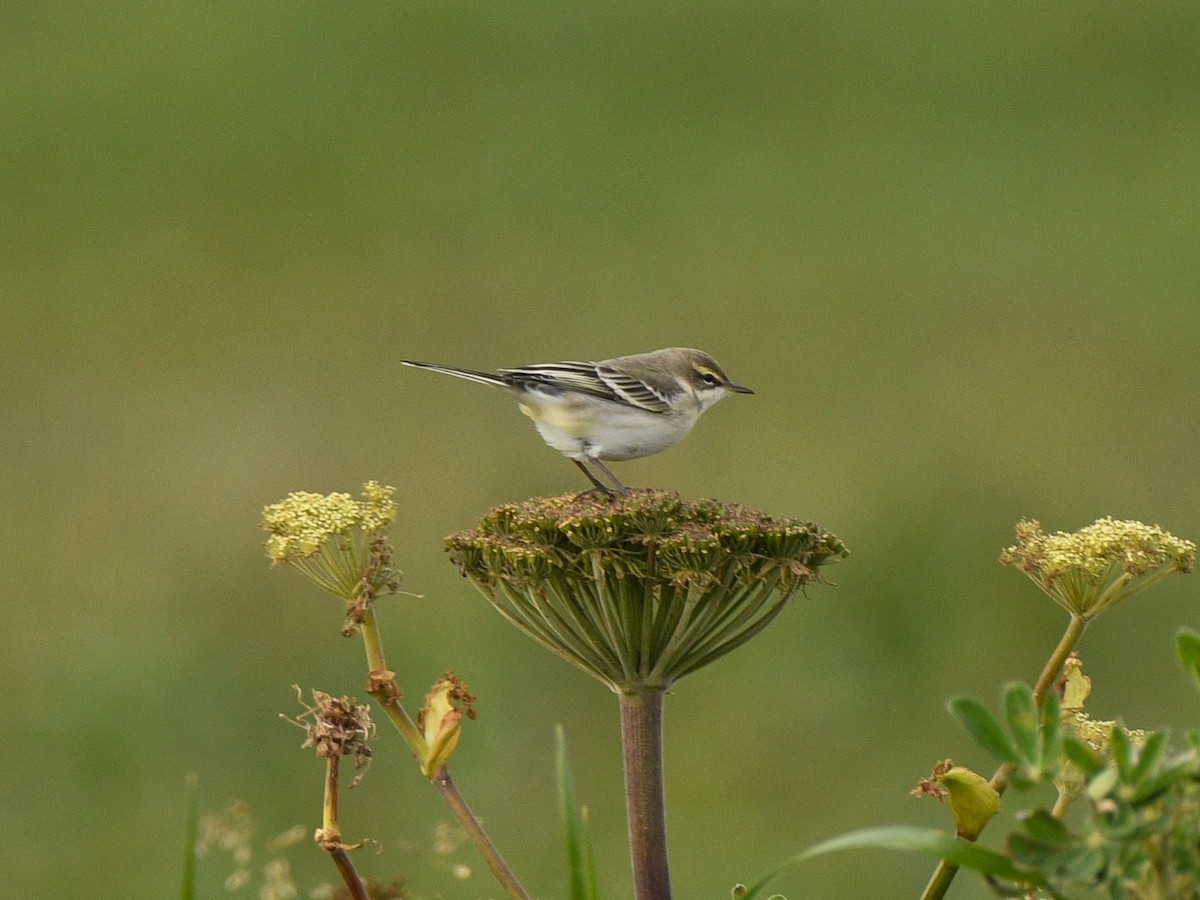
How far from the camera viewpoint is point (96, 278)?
21844 mm

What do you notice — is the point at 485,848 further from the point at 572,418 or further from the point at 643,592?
the point at 572,418

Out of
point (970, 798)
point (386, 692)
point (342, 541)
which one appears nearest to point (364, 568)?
point (342, 541)

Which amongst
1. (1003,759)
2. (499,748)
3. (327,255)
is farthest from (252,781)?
(327,255)

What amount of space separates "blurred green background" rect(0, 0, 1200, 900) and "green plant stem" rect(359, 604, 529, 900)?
180 inches

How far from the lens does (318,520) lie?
3152mm

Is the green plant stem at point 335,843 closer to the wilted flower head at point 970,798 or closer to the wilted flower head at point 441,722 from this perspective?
the wilted flower head at point 441,722

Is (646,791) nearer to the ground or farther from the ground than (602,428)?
nearer to the ground

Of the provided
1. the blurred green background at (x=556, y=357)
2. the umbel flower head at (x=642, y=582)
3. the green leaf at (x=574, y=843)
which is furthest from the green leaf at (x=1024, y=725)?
the blurred green background at (x=556, y=357)

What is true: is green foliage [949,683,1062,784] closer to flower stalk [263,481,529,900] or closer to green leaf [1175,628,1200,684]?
green leaf [1175,628,1200,684]

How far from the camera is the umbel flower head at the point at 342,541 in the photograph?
3.10 meters

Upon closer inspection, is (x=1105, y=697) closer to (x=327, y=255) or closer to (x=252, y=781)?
(x=252, y=781)

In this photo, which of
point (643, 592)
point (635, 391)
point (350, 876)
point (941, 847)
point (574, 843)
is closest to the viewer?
point (941, 847)

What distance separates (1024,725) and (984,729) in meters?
0.05

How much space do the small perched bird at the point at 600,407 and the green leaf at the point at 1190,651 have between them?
451 centimetres
